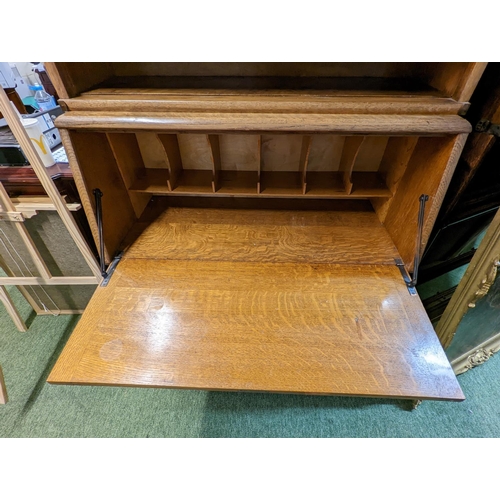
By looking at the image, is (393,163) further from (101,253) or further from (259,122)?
(101,253)

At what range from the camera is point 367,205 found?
1.23 metres

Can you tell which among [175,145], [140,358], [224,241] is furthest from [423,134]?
[140,358]

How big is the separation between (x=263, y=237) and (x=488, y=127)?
800mm

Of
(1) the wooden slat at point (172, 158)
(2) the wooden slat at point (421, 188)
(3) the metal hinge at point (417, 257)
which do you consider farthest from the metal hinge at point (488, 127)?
(1) the wooden slat at point (172, 158)

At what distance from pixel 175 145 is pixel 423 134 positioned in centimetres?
82

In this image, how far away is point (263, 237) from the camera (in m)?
1.09

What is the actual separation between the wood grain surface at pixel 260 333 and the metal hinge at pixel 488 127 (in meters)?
0.51

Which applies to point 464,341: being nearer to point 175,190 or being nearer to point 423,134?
point 423,134

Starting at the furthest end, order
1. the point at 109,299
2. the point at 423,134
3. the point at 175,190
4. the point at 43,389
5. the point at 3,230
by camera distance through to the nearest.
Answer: the point at 43,389 → the point at 3,230 → the point at 175,190 → the point at 109,299 → the point at 423,134

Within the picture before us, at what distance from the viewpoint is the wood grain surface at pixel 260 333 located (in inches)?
27.6

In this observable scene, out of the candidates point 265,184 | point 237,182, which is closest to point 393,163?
point 265,184

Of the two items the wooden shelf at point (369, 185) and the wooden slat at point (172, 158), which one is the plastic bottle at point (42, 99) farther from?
the wooden shelf at point (369, 185)

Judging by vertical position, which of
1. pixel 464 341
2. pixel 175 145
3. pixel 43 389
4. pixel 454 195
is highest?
pixel 175 145

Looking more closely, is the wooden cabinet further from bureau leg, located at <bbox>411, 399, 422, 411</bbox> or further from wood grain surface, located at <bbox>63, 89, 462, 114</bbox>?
bureau leg, located at <bbox>411, 399, 422, 411</bbox>
